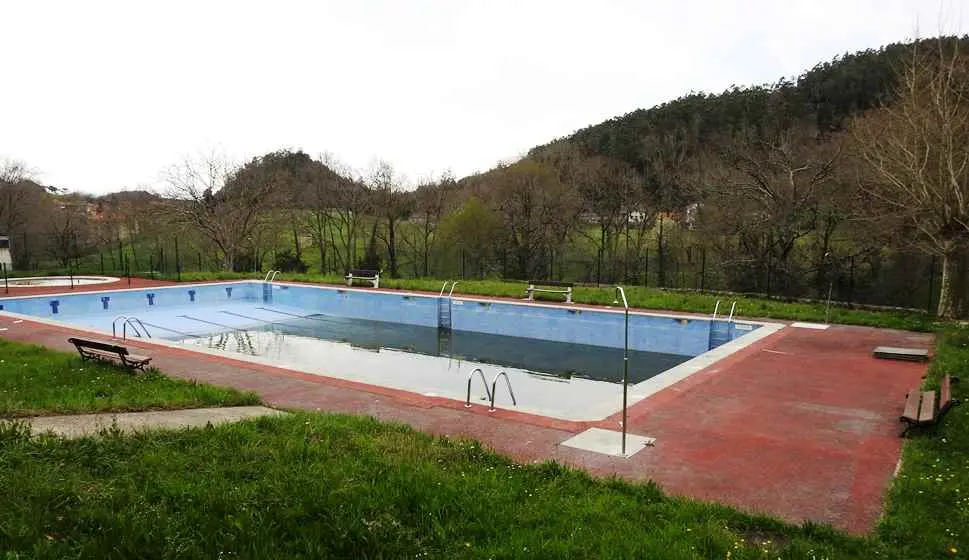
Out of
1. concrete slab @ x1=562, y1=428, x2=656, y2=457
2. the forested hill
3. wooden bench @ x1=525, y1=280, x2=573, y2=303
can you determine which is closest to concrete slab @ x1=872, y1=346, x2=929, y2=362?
Result: concrete slab @ x1=562, y1=428, x2=656, y2=457

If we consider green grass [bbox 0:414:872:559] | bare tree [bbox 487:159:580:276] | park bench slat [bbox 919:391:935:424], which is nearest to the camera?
green grass [bbox 0:414:872:559]

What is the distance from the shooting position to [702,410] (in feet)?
23.6

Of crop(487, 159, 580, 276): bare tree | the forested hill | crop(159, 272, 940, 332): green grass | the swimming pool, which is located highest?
the forested hill

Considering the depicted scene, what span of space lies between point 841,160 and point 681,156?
13321 millimetres

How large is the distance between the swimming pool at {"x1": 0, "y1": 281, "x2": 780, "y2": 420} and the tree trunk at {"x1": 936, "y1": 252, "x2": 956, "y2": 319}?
13.1 feet

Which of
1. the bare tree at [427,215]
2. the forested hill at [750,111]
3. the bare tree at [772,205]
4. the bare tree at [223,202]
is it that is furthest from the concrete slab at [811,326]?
the bare tree at [223,202]

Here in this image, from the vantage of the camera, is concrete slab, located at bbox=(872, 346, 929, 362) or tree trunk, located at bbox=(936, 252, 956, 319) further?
tree trunk, located at bbox=(936, 252, 956, 319)

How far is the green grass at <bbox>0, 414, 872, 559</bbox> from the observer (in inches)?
132

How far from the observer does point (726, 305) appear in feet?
50.4

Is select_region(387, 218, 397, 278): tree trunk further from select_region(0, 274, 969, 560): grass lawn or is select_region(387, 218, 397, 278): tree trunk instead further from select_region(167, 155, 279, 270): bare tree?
select_region(0, 274, 969, 560): grass lawn

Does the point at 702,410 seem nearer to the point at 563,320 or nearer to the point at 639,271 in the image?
the point at 563,320

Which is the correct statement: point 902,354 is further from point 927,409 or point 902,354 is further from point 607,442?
point 607,442

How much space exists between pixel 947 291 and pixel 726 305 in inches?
183

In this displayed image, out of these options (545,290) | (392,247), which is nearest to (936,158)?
(545,290)
